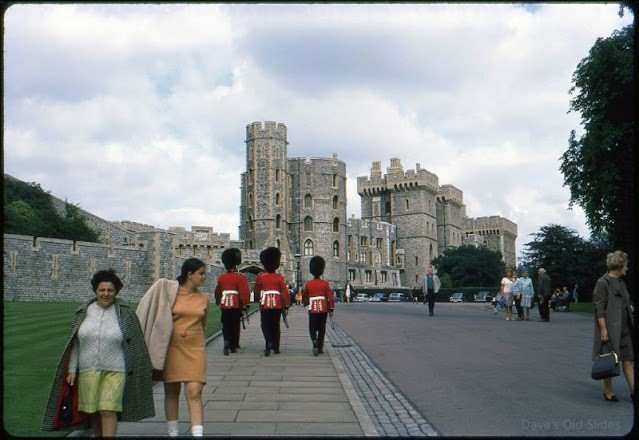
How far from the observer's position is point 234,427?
6.24 meters

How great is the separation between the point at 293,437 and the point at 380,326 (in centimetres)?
1436

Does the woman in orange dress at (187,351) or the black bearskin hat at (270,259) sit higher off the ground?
the black bearskin hat at (270,259)

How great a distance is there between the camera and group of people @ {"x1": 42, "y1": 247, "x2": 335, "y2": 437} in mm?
5383

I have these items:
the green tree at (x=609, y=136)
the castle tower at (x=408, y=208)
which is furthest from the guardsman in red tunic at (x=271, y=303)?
the castle tower at (x=408, y=208)

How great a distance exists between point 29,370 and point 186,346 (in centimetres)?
446

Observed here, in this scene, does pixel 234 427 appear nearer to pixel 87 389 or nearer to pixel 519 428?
pixel 87 389

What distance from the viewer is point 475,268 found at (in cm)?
7338

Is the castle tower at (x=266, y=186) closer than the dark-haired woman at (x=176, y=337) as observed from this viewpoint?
No

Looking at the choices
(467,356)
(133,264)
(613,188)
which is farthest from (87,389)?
(133,264)

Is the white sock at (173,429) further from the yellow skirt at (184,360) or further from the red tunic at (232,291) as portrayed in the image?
the red tunic at (232,291)

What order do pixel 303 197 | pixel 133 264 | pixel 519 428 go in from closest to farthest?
pixel 519 428
pixel 133 264
pixel 303 197

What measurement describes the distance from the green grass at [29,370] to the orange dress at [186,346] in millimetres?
1395

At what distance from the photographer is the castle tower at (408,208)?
87562 mm

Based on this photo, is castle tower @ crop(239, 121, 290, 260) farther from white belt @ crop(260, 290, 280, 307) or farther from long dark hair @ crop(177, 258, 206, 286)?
long dark hair @ crop(177, 258, 206, 286)
